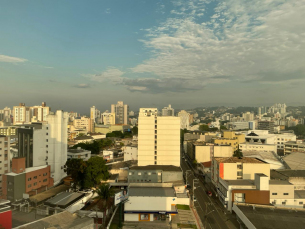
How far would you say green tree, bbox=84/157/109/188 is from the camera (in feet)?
111

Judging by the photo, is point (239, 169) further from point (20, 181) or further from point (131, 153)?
point (20, 181)

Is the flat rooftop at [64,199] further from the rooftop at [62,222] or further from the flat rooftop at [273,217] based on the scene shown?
the flat rooftop at [273,217]

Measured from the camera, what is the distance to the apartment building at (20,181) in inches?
1200

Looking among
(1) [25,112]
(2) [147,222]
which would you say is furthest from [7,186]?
(1) [25,112]

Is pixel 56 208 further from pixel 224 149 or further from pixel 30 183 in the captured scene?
pixel 224 149

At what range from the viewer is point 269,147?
61094 mm

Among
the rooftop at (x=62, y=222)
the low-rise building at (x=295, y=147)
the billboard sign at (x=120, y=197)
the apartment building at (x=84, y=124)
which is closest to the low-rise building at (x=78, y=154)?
the billboard sign at (x=120, y=197)

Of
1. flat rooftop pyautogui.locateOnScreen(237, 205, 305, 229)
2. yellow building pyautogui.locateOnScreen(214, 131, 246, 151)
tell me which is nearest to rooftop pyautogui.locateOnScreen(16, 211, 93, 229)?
flat rooftop pyautogui.locateOnScreen(237, 205, 305, 229)

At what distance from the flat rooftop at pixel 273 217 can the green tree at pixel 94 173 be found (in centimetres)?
1979

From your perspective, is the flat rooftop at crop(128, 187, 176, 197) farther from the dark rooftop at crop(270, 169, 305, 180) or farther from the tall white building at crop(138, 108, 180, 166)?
the dark rooftop at crop(270, 169, 305, 180)

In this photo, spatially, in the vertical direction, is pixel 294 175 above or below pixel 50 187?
above

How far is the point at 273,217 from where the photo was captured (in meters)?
21.7

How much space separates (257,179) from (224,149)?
2497cm

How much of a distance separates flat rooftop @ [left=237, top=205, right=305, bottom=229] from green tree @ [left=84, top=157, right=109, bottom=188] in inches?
779
